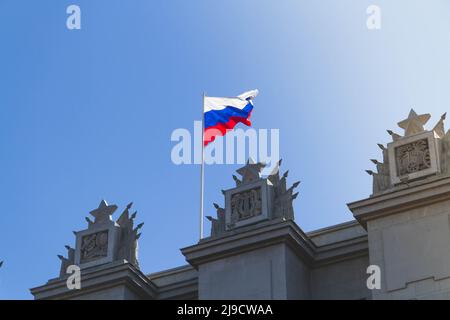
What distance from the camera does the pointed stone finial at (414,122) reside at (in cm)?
4191

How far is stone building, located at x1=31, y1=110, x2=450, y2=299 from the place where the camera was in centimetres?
3934

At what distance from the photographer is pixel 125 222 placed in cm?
4631

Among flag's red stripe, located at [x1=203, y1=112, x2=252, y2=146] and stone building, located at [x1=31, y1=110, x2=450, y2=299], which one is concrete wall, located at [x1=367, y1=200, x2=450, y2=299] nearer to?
stone building, located at [x1=31, y1=110, x2=450, y2=299]

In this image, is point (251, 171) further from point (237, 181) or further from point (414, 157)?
point (414, 157)

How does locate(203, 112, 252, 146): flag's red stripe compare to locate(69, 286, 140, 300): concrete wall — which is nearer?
locate(69, 286, 140, 300): concrete wall

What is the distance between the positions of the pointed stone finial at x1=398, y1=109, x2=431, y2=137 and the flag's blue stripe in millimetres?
7958

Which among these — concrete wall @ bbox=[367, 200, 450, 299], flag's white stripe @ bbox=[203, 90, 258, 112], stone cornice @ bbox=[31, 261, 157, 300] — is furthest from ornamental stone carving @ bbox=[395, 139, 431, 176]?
stone cornice @ bbox=[31, 261, 157, 300]

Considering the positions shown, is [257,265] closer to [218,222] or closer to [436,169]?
[218,222]

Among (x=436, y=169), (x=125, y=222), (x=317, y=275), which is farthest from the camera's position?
(x=125, y=222)
